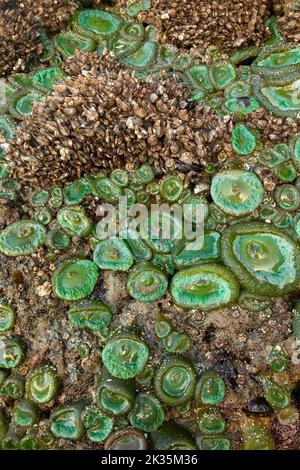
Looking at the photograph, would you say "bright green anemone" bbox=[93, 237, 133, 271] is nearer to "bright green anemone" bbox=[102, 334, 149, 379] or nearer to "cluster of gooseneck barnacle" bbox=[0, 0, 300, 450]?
"cluster of gooseneck barnacle" bbox=[0, 0, 300, 450]

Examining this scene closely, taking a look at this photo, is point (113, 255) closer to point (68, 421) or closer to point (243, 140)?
point (68, 421)

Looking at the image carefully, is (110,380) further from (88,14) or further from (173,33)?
(88,14)

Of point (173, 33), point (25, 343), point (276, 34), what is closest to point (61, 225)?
point (25, 343)

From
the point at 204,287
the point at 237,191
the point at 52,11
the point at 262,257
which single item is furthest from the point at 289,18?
the point at 204,287

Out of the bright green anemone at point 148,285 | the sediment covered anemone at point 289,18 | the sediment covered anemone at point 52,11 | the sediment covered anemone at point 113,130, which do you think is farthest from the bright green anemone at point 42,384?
the sediment covered anemone at point 289,18

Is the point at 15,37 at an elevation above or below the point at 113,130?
above
